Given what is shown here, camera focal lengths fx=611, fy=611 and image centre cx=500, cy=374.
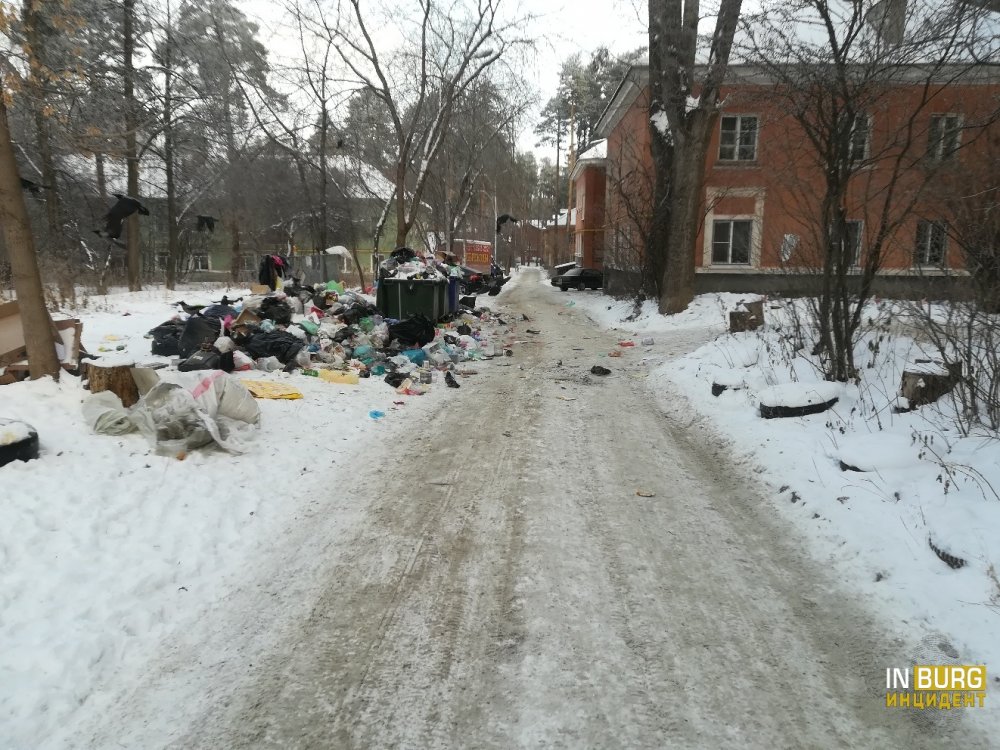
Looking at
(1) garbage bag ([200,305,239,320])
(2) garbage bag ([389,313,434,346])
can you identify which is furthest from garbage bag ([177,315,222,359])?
(2) garbage bag ([389,313,434,346])

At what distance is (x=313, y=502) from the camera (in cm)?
444

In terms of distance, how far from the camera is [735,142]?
19.9m

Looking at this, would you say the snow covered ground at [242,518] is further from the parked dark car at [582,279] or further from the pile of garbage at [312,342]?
the parked dark car at [582,279]

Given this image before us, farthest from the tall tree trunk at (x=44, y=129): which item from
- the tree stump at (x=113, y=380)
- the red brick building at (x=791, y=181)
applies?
the red brick building at (x=791, y=181)

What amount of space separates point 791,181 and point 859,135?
6.27 ft

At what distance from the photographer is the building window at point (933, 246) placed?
6388 millimetres

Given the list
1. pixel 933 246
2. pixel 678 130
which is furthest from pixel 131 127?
pixel 933 246

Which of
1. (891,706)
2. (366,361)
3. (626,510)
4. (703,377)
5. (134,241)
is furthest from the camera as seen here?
(134,241)

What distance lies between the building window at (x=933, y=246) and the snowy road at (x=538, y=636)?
3576 millimetres

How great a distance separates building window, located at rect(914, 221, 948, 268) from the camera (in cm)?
639

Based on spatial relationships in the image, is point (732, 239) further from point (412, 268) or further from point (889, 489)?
point (889, 489)

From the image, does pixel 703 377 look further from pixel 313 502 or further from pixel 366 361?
pixel 313 502

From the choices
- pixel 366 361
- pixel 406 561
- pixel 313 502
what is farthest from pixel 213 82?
pixel 406 561

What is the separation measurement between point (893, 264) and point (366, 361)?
51.4ft
